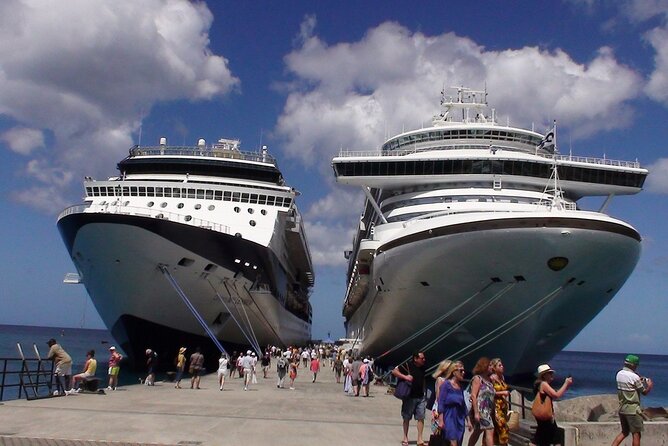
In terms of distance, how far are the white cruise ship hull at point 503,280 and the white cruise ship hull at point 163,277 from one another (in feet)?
22.9

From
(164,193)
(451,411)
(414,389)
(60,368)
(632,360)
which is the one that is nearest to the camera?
(451,411)

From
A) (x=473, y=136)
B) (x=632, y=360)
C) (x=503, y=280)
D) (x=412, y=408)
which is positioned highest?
(x=473, y=136)

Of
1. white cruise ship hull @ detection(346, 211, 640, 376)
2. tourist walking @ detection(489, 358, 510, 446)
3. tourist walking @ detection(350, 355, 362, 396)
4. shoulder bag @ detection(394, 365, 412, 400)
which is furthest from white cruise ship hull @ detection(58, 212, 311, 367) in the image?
tourist walking @ detection(489, 358, 510, 446)

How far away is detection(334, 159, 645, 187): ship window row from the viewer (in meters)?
28.4

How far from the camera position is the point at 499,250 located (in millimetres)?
22578

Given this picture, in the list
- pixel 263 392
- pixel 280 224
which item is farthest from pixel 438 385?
pixel 280 224

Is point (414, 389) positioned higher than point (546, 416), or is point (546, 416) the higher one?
point (414, 389)

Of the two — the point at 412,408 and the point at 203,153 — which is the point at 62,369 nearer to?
the point at 412,408

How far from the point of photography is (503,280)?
76.8 feet

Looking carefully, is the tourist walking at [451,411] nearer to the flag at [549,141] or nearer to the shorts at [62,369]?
the shorts at [62,369]

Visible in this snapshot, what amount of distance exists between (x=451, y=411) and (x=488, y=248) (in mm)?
15017

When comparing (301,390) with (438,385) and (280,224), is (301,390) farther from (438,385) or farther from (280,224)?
(280,224)

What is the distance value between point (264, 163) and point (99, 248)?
52.1ft

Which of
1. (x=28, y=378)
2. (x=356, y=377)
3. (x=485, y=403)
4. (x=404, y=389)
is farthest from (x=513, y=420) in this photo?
(x=28, y=378)
